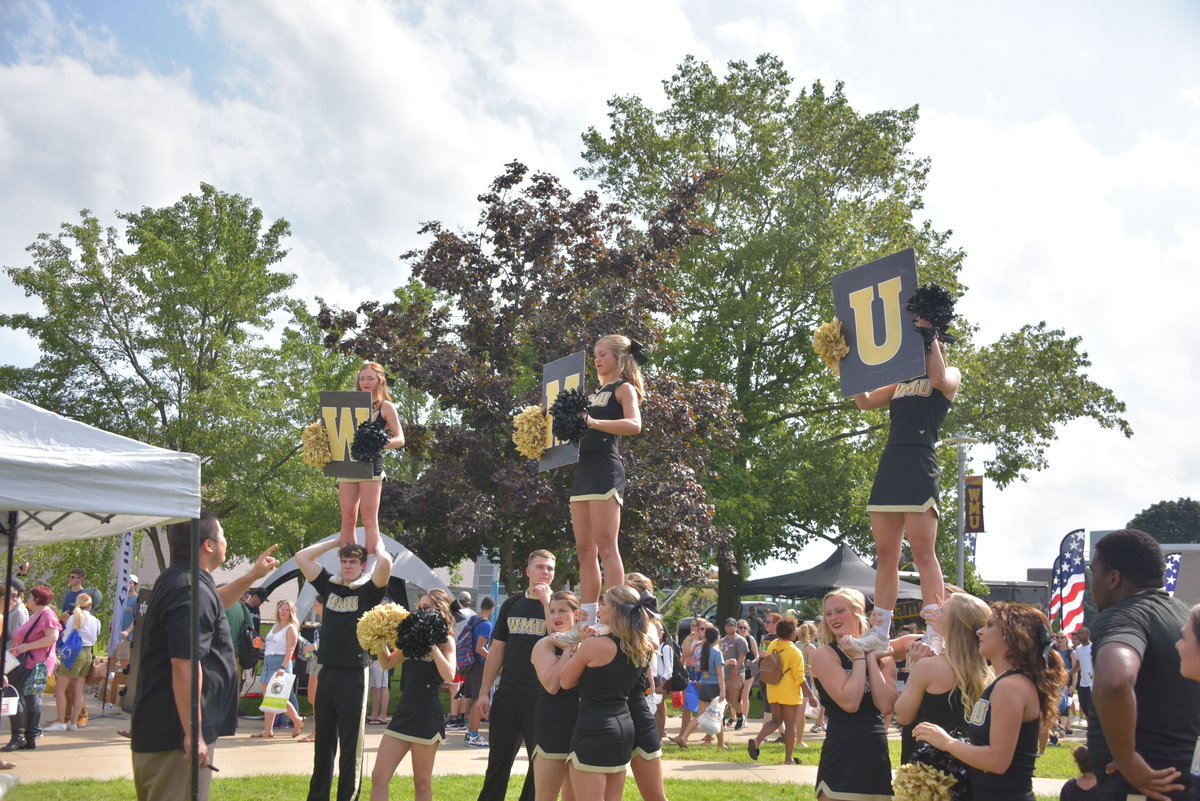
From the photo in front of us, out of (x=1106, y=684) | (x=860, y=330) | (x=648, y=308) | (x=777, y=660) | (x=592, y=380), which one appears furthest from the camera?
(x=648, y=308)

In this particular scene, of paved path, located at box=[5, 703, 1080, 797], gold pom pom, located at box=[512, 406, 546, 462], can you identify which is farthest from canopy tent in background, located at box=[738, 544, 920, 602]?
gold pom pom, located at box=[512, 406, 546, 462]

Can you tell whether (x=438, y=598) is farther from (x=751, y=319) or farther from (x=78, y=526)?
(x=751, y=319)

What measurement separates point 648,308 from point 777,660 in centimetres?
723

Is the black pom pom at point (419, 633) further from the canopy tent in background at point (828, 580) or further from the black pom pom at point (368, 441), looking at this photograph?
the canopy tent in background at point (828, 580)

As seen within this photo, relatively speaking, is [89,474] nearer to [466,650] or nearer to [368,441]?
[368,441]

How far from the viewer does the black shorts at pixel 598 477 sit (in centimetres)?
705

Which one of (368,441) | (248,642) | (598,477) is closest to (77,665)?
(248,642)

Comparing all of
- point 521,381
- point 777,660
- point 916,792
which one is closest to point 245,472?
point 521,381

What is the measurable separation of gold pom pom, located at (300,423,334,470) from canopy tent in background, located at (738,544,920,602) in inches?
646

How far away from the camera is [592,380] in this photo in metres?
17.0

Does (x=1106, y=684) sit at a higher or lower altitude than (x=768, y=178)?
lower

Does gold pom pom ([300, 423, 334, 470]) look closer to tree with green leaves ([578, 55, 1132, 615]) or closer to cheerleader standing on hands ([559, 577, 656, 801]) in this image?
cheerleader standing on hands ([559, 577, 656, 801])

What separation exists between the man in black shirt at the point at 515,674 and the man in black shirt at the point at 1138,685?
377 cm

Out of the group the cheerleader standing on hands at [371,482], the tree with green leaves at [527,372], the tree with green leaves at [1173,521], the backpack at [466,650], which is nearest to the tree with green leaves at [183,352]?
the tree with green leaves at [527,372]
